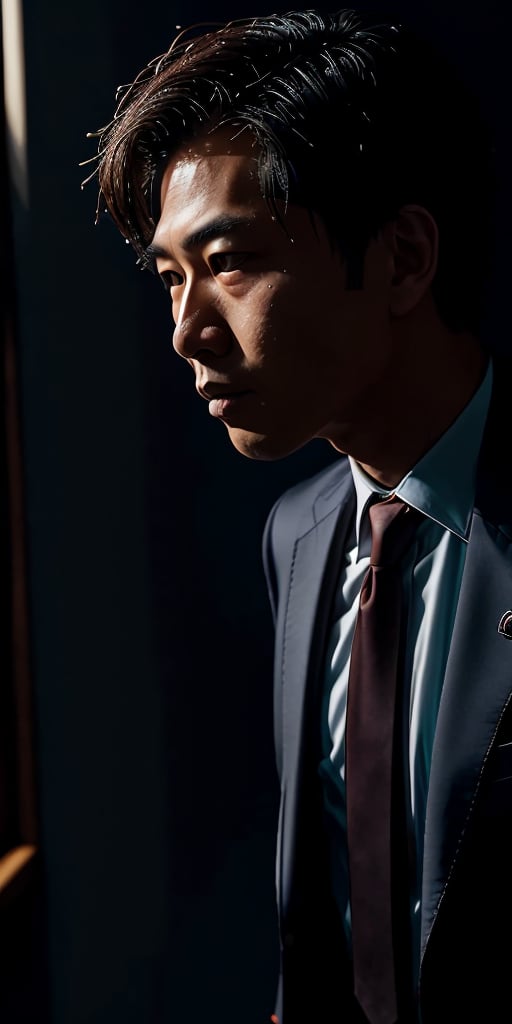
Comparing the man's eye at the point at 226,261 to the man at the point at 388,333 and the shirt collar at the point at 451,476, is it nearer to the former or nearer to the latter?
the man at the point at 388,333

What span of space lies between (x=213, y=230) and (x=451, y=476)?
0.37 metres

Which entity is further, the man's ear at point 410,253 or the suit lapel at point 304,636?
the suit lapel at point 304,636

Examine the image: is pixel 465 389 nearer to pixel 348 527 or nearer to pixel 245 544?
pixel 348 527

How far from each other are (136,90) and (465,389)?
1.68 feet

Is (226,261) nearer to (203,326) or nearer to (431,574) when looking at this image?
(203,326)

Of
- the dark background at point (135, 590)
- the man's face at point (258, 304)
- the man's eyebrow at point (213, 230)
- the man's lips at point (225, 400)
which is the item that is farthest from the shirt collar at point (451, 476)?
the dark background at point (135, 590)

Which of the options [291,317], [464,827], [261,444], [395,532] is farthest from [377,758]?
[291,317]

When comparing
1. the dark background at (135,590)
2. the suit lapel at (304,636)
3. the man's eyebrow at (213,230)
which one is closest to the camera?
the man's eyebrow at (213,230)

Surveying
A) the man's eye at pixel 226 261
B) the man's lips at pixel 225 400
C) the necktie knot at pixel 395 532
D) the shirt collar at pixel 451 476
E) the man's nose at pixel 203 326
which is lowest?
the necktie knot at pixel 395 532

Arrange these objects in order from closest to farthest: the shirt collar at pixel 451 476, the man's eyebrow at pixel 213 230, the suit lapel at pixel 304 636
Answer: the man's eyebrow at pixel 213 230 < the shirt collar at pixel 451 476 < the suit lapel at pixel 304 636

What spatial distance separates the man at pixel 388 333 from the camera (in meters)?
0.94

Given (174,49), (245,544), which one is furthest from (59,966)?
(174,49)

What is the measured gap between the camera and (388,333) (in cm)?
100

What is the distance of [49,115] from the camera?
1363mm
